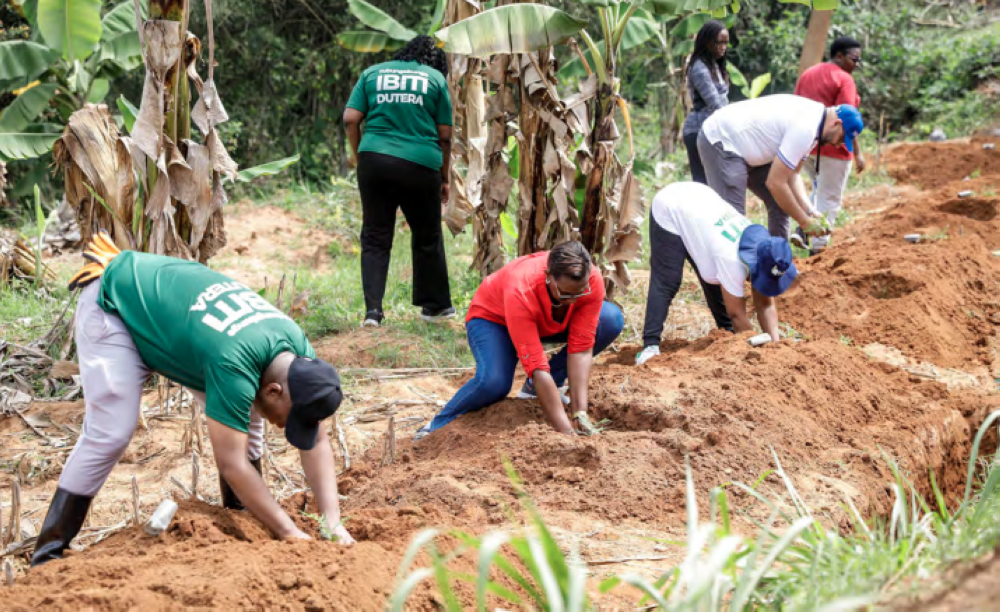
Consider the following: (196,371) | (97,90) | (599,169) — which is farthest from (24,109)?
(196,371)

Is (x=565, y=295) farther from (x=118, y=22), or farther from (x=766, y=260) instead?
(x=118, y=22)

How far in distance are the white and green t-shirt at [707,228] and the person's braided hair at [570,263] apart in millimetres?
1306

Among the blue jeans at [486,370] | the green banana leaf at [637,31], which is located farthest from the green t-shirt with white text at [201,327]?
the green banana leaf at [637,31]

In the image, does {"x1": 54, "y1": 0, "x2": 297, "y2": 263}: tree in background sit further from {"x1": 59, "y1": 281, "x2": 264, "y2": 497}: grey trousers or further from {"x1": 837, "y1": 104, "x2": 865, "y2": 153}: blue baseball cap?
{"x1": 837, "y1": 104, "x2": 865, "y2": 153}: blue baseball cap

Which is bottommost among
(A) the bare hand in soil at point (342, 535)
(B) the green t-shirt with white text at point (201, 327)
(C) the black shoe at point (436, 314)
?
(C) the black shoe at point (436, 314)

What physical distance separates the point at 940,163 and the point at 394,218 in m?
8.66

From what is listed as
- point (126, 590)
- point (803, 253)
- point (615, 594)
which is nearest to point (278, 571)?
point (126, 590)

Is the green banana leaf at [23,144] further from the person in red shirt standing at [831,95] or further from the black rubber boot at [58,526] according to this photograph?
the person in red shirt standing at [831,95]

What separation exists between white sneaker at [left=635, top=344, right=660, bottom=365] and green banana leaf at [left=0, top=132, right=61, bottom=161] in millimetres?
4720

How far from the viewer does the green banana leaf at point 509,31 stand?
564cm

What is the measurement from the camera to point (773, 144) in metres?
6.21

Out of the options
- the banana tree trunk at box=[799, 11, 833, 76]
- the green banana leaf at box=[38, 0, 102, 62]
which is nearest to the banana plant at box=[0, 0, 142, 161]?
the green banana leaf at box=[38, 0, 102, 62]

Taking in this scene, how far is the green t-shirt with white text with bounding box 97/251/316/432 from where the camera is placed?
302 cm

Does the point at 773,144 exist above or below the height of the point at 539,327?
above
